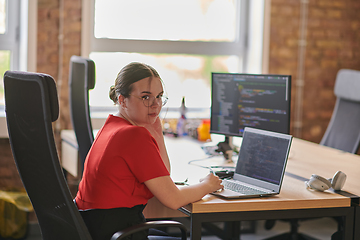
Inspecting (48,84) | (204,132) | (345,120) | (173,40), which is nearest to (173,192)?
(48,84)

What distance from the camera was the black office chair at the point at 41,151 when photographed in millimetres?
1312

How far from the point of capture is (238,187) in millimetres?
1902

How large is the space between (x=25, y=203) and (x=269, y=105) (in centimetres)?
192

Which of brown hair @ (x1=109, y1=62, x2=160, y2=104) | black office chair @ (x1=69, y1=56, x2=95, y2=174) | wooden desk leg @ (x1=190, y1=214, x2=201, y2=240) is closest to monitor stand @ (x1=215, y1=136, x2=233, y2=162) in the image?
black office chair @ (x1=69, y1=56, x2=95, y2=174)

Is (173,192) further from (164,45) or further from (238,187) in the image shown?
(164,45)

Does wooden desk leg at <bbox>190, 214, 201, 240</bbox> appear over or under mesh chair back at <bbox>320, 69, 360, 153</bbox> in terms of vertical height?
under

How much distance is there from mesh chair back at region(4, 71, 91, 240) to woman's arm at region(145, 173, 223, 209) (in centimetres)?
28

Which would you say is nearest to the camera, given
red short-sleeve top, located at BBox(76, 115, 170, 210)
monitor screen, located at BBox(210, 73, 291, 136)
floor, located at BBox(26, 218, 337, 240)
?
red short-sleeve top, located at BBox(76, 115, 170, 210)

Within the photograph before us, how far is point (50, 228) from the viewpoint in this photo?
147cm

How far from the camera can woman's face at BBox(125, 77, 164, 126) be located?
1682 millimetres

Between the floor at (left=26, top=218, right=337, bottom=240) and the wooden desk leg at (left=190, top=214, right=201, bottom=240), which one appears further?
the floor at (left=26, top=218, right=337, bottom=240)

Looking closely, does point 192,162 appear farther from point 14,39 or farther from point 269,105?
point 14,39

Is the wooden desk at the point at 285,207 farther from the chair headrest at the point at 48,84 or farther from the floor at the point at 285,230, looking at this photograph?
the floor at the point at 285,230

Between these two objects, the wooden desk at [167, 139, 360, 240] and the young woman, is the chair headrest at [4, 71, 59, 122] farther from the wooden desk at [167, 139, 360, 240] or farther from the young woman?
the wooden desk at [167, 139, 360, 240]
